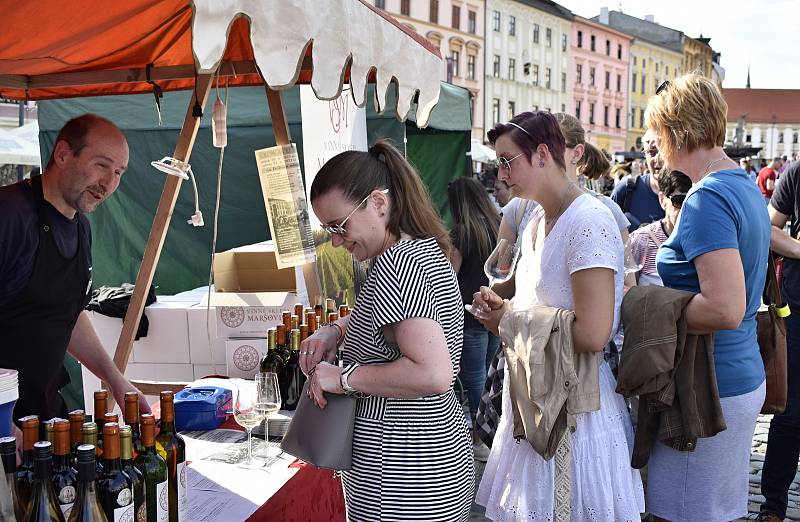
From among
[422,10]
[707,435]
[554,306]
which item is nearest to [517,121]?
[554,306]

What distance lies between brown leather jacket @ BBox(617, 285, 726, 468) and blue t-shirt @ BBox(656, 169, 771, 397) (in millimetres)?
88

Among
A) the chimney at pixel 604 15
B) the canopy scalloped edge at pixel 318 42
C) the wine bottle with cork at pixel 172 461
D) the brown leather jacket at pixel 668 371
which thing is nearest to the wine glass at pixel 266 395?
the wine bottle with cork at pixel 172 461

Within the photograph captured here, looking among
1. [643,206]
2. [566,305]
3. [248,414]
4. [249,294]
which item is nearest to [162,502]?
[248,414]

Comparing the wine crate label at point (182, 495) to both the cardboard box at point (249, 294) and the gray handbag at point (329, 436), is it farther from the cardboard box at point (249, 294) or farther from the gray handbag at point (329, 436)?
the cardboard box at point (249, 294)

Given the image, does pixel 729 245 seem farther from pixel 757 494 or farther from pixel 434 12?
pixel 434 12

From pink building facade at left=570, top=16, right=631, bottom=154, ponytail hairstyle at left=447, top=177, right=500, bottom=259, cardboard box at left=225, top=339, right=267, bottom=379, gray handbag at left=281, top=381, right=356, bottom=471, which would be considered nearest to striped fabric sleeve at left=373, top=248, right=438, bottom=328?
gray handbag at left=281, top=381, right=356, bottom=471

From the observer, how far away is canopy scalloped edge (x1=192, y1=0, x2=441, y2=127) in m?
1.66

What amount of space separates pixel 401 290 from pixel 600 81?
195 ft

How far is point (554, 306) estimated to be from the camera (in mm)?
2219

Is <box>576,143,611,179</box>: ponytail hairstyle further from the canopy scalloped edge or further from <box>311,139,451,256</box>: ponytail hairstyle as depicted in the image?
<box>311,139,451,256</box>: ponytail hairstyle

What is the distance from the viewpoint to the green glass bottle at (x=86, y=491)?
4.88ft

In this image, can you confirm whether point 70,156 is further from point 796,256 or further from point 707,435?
point 796,256

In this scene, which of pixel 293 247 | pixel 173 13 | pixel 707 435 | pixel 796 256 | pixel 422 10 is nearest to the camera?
pixel 707 435

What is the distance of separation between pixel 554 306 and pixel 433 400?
580 mm
